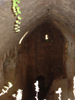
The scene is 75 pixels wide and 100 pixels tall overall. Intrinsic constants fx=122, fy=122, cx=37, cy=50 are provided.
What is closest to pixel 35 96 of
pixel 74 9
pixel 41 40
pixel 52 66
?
pixel 52 66

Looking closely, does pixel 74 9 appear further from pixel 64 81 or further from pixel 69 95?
pixel 64 81

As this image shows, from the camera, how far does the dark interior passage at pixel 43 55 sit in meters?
10.3

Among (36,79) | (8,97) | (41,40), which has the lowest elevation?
(8,97)

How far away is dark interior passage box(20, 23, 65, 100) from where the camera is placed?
1032 cm

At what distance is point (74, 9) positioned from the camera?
3145mm

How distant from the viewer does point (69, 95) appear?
6.17 m

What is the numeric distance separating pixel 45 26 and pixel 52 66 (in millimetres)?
3572

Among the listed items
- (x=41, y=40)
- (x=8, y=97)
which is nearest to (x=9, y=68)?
(x=8, y=97)

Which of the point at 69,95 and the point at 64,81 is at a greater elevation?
the point at 64,81

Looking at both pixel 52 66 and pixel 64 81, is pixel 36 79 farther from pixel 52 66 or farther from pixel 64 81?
pixel 64 81

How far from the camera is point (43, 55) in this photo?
10.8m

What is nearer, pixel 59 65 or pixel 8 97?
pixel 8 97

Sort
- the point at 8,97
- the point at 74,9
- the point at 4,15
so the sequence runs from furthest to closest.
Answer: the point at 8,97 → the point at 74,9 → the point at 4,15

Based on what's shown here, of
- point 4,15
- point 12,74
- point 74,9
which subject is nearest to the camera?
point 4,15
